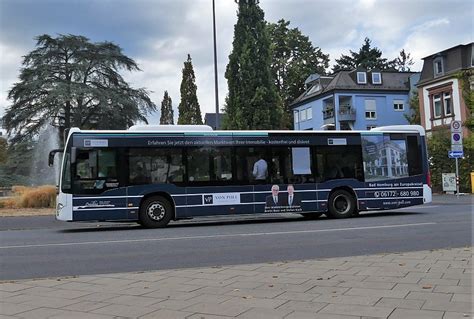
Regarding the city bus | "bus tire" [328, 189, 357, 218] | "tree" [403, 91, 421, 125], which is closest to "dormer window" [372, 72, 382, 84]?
"tree" [403, 91, 421, 125]

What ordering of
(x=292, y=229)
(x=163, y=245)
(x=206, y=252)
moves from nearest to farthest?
(x=206, y=252) → (x=163, y=245) → (x=292, y=229)

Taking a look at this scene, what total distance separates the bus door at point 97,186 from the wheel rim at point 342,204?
23.0 ft

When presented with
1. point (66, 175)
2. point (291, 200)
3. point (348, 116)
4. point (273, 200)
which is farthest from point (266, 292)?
point (348, 116)

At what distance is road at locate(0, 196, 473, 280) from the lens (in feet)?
30.2

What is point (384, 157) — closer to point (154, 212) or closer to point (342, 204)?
point (342, 204)

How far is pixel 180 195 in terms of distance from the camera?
16.4 metres

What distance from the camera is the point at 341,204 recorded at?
18.1 metres

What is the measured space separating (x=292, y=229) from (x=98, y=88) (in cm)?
3768

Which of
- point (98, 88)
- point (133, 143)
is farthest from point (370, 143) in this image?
point (98, 88)

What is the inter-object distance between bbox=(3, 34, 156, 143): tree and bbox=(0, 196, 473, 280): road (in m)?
31.9

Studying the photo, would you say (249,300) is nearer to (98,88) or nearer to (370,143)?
(370,143)

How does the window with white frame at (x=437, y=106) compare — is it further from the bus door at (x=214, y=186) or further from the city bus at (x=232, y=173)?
the bus door at (x=214, y=186)

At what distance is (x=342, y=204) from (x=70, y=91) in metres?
34.5

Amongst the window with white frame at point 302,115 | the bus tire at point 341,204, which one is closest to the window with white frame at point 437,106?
the window with white frame at point 302,115
